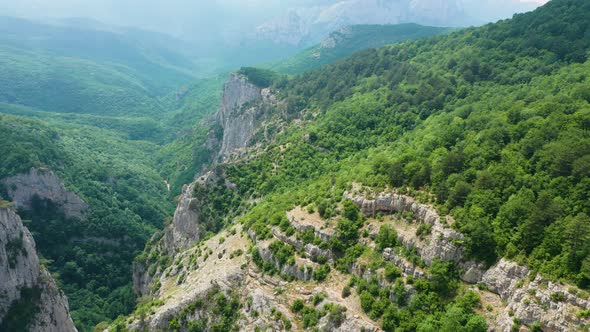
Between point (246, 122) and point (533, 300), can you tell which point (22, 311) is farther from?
point (246, 122)

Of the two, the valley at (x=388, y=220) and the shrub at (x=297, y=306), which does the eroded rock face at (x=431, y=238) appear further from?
the shrub at (x=297, y=306)

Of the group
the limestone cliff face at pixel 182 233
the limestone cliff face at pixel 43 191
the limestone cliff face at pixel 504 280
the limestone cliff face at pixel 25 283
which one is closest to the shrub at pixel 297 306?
the limestone cliff face at pixel 504 280

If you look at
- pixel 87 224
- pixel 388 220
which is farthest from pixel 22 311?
pixel 388 220

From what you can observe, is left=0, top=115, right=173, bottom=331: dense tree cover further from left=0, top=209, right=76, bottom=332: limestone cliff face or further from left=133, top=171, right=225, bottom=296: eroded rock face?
left=0, top=209, right=76, bottom=332: limestone cliff face

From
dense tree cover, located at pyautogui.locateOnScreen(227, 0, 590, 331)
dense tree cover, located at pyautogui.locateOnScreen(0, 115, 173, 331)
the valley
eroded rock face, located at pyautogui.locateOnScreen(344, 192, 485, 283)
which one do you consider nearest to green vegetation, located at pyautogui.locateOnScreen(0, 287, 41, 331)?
the valley

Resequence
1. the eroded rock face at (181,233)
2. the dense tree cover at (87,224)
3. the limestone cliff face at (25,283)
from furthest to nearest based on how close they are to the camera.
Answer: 1. the dense tree cover at (87,224)
2. the eroded rock face at (181,233)
3. the limestone cliff face at (25,283)

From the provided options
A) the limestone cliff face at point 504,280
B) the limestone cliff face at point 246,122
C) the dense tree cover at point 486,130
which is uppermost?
the dense tree cover at point 486,130

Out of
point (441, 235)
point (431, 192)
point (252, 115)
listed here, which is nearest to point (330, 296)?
point (441, 235)
